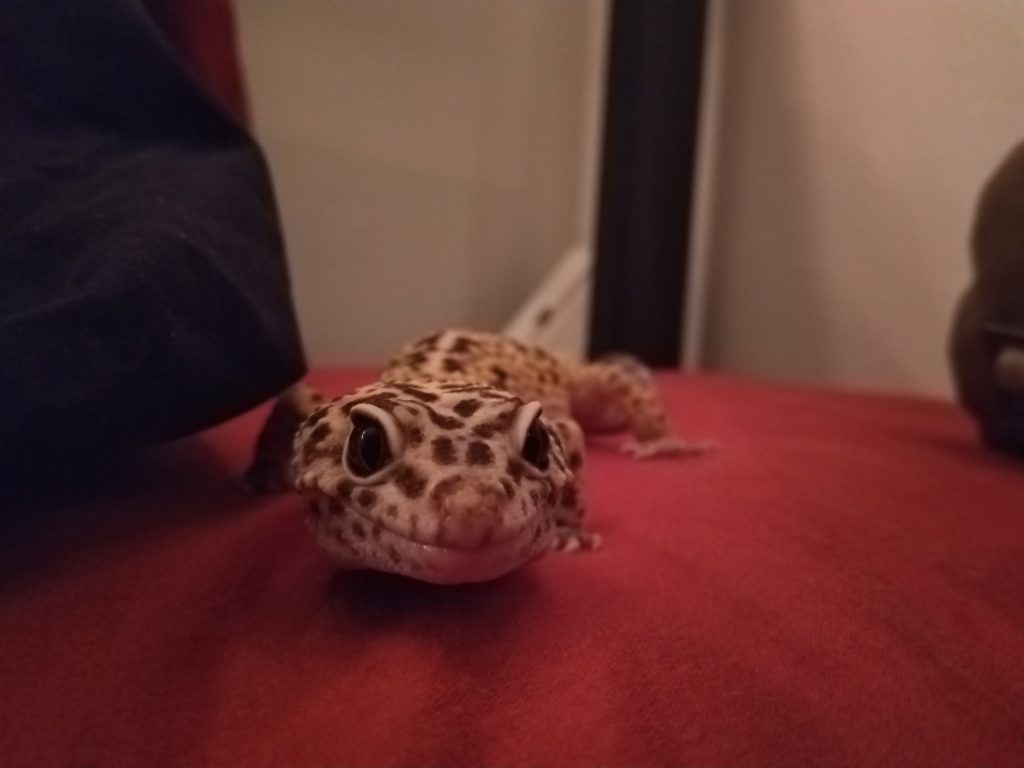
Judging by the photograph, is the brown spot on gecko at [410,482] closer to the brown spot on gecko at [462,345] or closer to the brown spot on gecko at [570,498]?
the brown spot on gecko at [570,498]

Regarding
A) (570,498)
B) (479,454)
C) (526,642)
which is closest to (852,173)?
(570,498)

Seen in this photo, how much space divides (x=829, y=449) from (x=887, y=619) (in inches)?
33.5

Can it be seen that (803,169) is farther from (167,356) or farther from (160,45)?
(167,356)

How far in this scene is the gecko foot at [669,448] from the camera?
76.2 inches

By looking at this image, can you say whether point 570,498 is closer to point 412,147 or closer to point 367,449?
point 367,449

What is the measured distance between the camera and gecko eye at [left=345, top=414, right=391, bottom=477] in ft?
3.38

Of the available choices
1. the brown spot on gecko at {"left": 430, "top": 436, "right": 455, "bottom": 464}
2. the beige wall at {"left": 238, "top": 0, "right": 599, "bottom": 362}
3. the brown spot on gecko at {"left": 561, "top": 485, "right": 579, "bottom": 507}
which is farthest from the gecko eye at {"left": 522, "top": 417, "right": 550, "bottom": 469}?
the beige wall at {"left": 238, "top": 0, "right": 599, "bottom": 362}

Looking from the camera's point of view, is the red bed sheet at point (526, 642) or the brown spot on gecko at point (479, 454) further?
the brown spot on gecko at point (479, 454)

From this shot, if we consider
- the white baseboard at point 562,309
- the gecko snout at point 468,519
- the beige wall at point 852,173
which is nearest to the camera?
the gecko snout at point 468,519

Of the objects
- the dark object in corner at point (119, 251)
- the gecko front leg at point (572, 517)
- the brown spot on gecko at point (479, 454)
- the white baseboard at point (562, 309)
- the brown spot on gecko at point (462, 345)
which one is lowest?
the white baseboard at point (562, 309)

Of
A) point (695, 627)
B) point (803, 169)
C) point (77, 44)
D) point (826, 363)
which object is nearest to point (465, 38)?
point (803, 169)

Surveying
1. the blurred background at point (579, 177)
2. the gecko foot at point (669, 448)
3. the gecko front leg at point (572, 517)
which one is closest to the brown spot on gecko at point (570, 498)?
the gecko front leg at point (572, 517)

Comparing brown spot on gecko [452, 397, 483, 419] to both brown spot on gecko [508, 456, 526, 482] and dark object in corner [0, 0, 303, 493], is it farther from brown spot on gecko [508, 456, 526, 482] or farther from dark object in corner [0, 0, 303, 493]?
dark object in corner [0, 0, 303, 493]

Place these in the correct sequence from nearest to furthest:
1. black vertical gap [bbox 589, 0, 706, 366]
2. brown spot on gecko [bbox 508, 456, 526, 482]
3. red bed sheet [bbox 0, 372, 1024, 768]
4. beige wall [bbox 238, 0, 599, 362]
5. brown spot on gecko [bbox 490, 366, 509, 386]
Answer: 1. red bed sheet [bbox 0, 372, 1024, 768]
2. brown spot on gecko [bbox 508, 456, 526, 482]
3. brown spot on gecko [bbox 490, 366, 509, 386]
4. beige wall [bbox 238, 0, 599, 362]
5. black vertical gap [bbox 589, 0, 706, 366]
